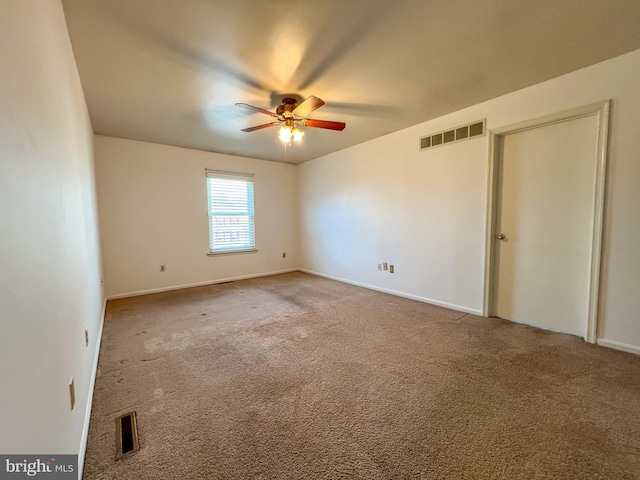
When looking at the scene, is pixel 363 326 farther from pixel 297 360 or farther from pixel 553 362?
pixel 553 362

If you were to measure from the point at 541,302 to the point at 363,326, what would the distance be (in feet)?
6.31

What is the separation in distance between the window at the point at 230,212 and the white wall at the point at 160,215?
0.13m

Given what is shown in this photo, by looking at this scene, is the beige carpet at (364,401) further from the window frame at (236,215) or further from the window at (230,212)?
the window at (230,212)

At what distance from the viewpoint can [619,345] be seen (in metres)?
2.35

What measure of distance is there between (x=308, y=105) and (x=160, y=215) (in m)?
3.42

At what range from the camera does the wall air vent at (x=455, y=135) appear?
10.2 ft

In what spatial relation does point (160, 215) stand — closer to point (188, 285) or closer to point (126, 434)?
point (188, 285)

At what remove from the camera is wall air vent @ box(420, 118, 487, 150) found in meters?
3.12

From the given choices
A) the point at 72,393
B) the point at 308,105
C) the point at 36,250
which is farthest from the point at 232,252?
the point at 36,250

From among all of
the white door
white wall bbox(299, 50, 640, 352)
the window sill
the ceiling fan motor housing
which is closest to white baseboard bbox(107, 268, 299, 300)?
the window sill

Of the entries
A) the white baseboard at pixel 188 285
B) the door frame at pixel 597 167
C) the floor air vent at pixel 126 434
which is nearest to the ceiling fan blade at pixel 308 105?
the door frame at pixel 597 167

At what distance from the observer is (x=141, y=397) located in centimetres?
181

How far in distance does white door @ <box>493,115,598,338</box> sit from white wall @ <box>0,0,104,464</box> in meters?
3.78

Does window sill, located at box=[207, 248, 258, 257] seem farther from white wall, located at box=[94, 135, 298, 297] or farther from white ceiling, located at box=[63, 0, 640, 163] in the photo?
white ceiling, located at box=[63, 0, 640, 163]
